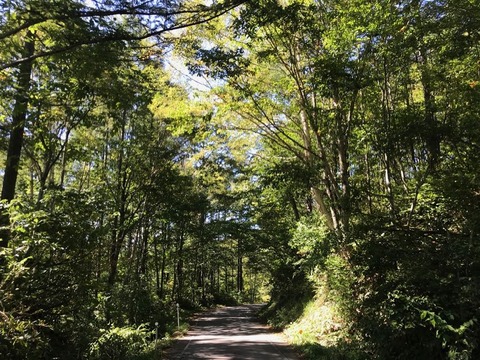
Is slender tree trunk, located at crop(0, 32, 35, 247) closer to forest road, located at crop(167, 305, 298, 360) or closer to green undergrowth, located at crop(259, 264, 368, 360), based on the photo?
forest road, located at crop(167, 305, 298, 360)

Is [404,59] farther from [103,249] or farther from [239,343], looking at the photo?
[239,343]

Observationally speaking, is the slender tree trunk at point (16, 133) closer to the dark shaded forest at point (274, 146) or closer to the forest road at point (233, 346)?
the dark shaded forest at point (274, 146)

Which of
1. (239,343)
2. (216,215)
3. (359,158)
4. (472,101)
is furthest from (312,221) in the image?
(216,215)

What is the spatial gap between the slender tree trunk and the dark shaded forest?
0.05m

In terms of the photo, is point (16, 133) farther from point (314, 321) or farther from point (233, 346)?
point (314, 321)

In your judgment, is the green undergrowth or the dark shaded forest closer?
the dark shaded forest

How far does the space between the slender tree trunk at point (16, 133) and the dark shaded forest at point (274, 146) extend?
0.05 metres

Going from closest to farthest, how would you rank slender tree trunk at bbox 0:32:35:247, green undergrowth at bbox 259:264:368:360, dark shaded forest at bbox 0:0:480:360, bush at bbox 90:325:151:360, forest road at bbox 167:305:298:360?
dark shaded forest at bbox 0:0:480:360, slender tree trunk at bbox 0:32:35:247, bush at bbox 90:325:151:360, green undergrowth at bbox 259:264:368:360, forest road at bbox 167:305:298:360

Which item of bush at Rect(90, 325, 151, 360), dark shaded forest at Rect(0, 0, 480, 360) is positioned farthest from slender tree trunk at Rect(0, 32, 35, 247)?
bush at Rect(90, 325, 151, 360)

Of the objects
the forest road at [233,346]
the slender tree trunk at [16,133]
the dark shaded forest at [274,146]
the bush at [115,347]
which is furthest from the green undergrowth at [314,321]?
the slender tree trunk at [16,133]

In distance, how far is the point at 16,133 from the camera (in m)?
8.12

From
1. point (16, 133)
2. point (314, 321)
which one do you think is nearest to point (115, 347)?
point (16, 133)

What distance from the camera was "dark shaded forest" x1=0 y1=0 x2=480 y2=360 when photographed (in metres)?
5.59

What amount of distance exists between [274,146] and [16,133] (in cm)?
962
